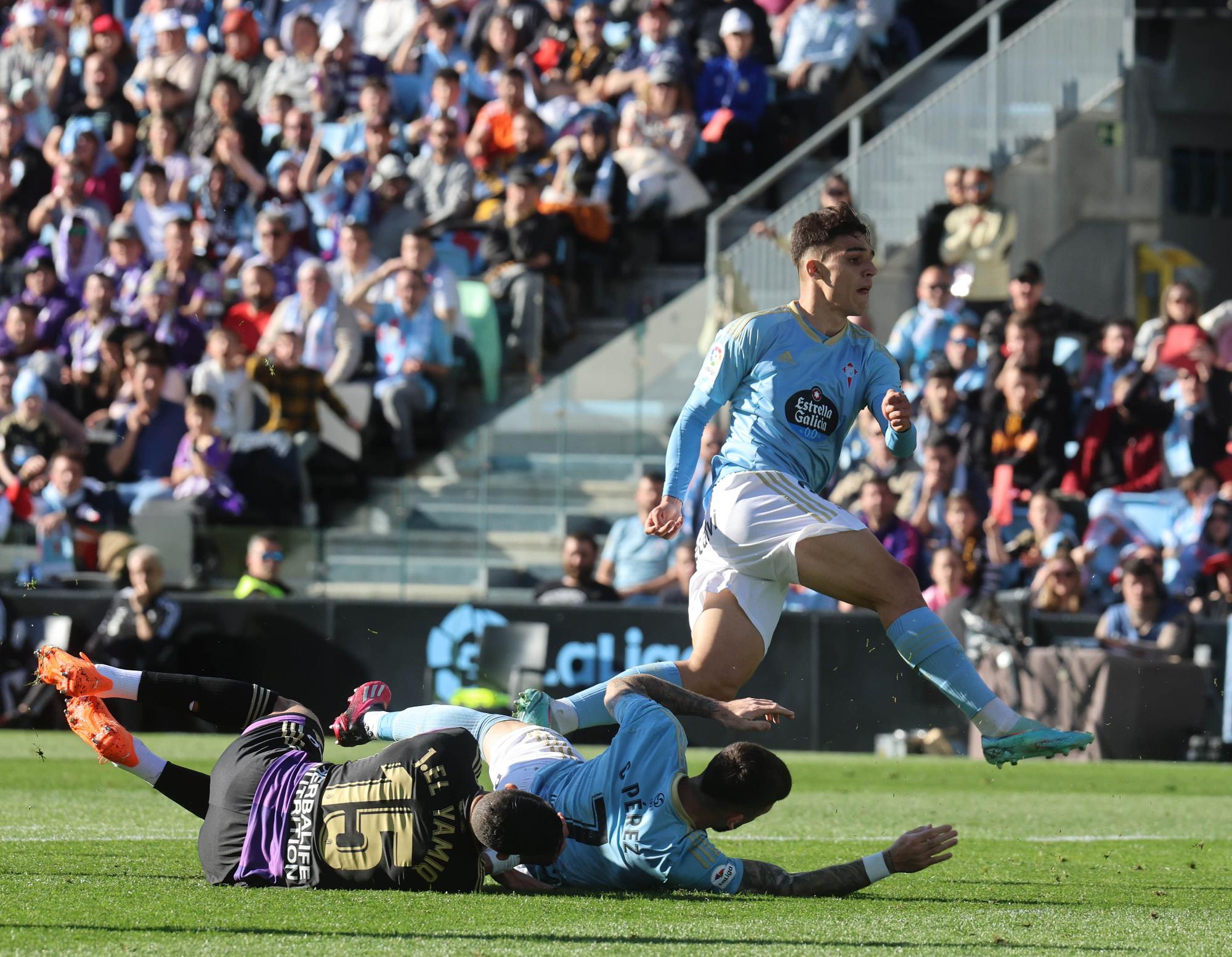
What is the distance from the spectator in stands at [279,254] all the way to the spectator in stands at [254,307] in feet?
0.57

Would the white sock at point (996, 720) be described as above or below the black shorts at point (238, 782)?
above

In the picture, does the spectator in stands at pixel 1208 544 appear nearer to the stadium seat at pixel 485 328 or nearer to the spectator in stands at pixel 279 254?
the stadium seat at pixel 485 328

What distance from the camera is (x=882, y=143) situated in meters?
16.5

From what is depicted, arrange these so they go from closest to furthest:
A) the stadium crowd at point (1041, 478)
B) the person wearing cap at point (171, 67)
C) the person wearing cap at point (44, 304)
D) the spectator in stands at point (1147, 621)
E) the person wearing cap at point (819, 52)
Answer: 1. the spectator in stands at point (1147, 621)
2. the stadium crowd at point (1041, 478)
3. the person wearing cap at point (44, 304)
4. the person wearing cap at point (819, 52)
5. the person wearing cap at point (171, 67)

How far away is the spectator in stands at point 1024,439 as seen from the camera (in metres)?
14.1

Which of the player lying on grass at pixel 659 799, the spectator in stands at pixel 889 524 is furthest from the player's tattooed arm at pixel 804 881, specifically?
the spectator in stands at pixel 889 524

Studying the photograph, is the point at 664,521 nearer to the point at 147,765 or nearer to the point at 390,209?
the point at 147,765

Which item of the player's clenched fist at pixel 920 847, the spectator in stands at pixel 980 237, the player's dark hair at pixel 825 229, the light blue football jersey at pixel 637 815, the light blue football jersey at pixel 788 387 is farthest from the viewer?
the spectator in stands at pixel 980 237

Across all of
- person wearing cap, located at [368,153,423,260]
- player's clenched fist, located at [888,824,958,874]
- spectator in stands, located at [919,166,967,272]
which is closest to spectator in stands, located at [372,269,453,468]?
person wearing cap, located at [368,153,423,260]

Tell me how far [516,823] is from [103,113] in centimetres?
1570

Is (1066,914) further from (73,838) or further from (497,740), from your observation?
(73,838)

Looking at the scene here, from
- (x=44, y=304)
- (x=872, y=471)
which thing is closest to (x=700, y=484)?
(x=872, y=471)

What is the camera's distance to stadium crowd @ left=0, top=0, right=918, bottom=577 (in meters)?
14.8

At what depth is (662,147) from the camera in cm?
1659
